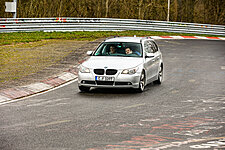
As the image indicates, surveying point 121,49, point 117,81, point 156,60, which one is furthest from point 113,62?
point 156,60

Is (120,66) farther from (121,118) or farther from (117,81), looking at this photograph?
(121,118)

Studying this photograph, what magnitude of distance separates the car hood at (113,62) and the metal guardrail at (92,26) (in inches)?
873

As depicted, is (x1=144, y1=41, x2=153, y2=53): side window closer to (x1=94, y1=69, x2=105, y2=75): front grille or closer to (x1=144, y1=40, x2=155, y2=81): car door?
(x1=144, y1=40, x2=155, y2=81): car door

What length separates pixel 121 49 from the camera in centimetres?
1417

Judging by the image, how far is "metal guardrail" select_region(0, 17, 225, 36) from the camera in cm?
3569

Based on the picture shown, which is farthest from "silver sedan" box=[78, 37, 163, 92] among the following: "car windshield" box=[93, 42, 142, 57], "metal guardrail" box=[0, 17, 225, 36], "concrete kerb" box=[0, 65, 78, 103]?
"metal guardrail" box=[0, 17, 225, 36]

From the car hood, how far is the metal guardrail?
2218 centimetres

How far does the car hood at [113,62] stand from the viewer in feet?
42.5

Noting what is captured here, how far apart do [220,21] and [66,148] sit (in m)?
65.1

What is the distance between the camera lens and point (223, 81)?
623 inches

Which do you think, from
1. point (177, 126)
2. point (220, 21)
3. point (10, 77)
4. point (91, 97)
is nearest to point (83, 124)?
point (177, 126)

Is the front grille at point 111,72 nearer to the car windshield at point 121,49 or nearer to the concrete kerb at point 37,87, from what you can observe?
the car windshield at point 121,49

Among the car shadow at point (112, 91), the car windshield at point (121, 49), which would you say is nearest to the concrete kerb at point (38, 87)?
the car shadow at point (112, 91)

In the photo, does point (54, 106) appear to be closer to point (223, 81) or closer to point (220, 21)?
point (223, 81)
